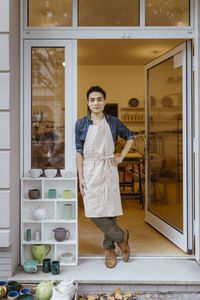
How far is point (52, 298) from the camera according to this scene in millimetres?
2400

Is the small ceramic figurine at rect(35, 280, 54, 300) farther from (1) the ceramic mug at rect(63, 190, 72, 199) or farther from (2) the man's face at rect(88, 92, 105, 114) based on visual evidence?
(2) the man's face at rect(88, 92, 105, 114)

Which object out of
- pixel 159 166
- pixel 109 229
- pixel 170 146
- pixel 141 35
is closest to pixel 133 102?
pixel 159 166

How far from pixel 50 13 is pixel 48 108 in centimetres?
95

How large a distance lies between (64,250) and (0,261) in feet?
2.08

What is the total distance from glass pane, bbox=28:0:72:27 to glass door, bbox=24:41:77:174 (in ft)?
0.65

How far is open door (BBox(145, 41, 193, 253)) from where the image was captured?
10.9 feet

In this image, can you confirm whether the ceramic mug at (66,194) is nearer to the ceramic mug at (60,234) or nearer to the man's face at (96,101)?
the ceramic mug at (60,234)

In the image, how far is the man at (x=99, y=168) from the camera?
300 centimetres

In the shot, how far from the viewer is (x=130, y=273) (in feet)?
9.39

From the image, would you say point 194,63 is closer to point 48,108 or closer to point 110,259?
point 48,108

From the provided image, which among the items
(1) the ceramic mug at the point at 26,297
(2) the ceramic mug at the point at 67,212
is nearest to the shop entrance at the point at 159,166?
(2) the ceramic mug at the point at 67,212

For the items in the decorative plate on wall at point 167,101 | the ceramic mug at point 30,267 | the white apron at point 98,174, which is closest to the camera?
the ceramic mug at point 30,267

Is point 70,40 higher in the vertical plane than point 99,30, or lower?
lower

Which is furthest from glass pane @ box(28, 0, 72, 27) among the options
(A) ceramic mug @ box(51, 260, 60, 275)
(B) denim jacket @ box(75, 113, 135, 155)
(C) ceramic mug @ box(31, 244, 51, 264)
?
(A) ceramic mug @ box(51, 260, 60, 275)
